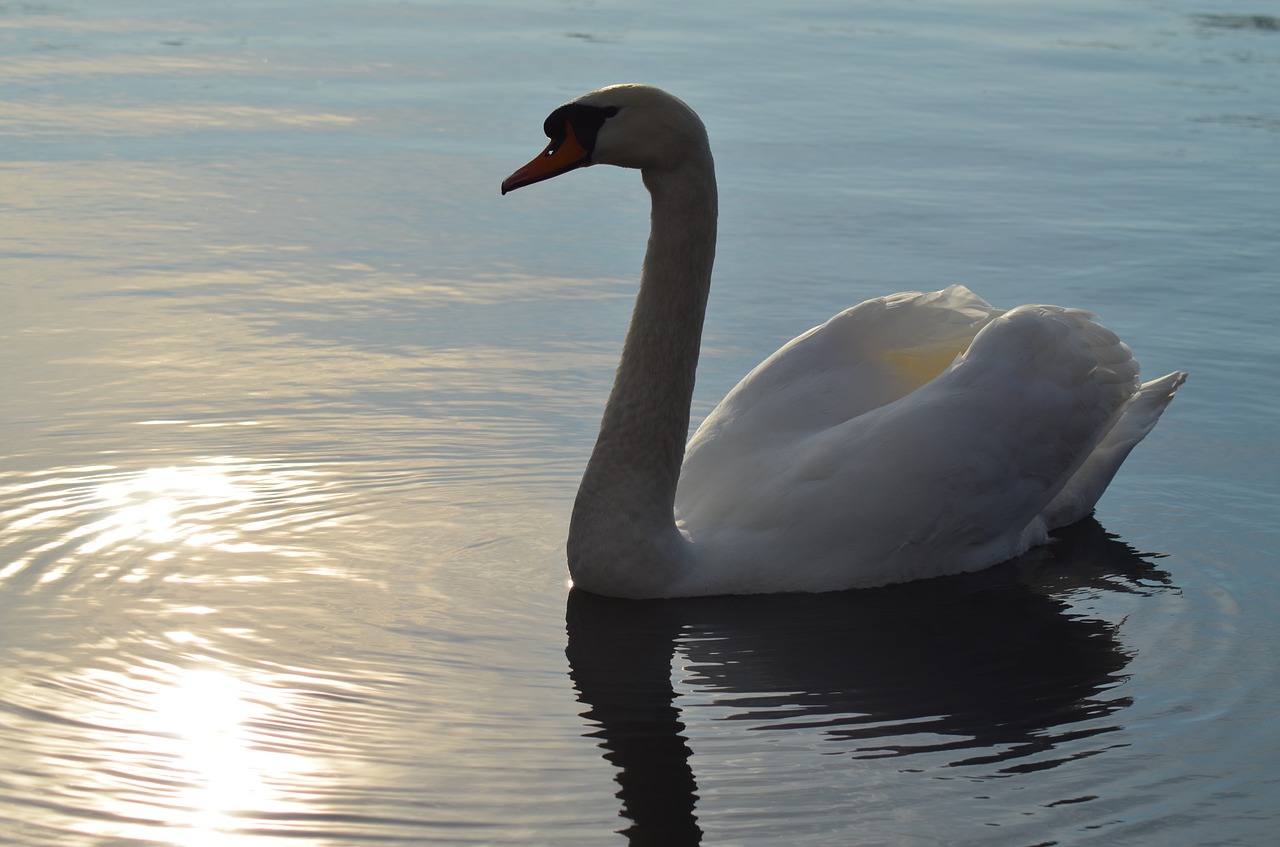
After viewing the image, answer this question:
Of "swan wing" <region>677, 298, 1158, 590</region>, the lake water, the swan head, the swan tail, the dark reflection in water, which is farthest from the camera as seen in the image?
the swan tail

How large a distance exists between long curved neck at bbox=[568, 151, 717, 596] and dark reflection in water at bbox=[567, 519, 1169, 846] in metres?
0.15

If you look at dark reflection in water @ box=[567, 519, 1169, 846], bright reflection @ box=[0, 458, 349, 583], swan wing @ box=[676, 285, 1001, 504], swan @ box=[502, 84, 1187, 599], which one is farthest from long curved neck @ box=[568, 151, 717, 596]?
bright reflection @ box=[0, 458, 349, 583]

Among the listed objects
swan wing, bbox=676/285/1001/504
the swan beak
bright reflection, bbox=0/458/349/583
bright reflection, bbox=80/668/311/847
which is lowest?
bright reflection, bbox=80/668/311/847

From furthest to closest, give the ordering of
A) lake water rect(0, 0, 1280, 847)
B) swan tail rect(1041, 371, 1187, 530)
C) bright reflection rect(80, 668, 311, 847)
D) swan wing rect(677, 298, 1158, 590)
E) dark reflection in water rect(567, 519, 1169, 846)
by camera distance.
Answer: swan tail rect(1041, 371, 1187, 530), swan wing rect(677, 298, 1158, 590), dark reflection in water rect(567, 519, 1169, 846), lake water rect(0, 0, 1280, 847), bright reflection rect(80, 668, 311, 847)

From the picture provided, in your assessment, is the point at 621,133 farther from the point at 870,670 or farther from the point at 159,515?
the point at 159,515

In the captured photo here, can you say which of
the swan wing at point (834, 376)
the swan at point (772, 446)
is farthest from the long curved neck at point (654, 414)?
the swan wing at point (834, 376)

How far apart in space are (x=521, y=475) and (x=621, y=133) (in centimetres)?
165

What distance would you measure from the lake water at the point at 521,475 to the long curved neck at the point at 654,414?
0.57 feet

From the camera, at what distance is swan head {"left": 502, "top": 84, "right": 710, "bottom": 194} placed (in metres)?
5.93

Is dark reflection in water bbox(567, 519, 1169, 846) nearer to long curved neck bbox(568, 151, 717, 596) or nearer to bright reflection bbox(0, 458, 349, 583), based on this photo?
long curved neck bbox(568, 151, 717, 596)

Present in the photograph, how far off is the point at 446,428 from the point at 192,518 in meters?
1.29

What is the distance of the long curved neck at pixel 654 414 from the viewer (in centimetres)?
602

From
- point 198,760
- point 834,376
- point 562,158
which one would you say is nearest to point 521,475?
point 834,376

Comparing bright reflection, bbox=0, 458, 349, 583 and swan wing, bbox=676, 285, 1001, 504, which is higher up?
swan wing, bbox=676, 285, 1001, 504
